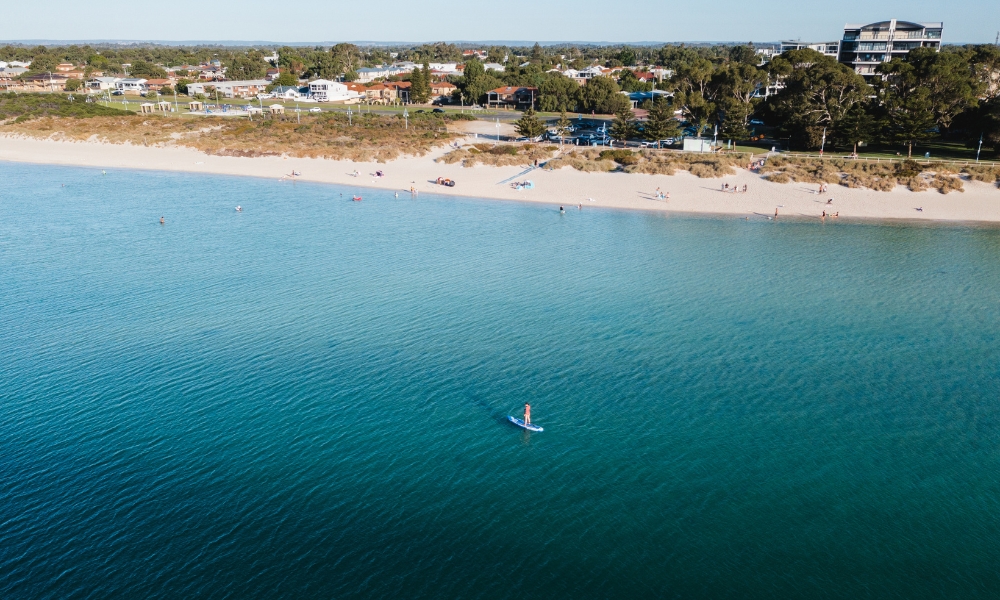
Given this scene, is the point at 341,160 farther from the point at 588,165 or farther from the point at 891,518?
the point at 891,518

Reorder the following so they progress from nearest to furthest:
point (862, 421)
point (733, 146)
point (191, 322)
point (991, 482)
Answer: point (991, 482) < point (862, 421) < point (191, 322) < point (733, 146)

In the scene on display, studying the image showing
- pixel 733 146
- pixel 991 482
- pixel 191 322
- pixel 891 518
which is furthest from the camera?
pixel 733 146

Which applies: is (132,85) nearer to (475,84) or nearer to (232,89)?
(232,89)

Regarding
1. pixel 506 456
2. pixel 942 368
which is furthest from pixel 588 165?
pixel 506 456

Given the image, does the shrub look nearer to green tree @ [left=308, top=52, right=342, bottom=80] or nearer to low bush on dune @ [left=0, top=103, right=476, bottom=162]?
low bush on dune @ [left=0, top=103, right=476, bottom=162]

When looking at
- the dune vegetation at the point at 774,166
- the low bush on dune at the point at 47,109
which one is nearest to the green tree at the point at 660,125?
the dune vegetation at the point at 774,166

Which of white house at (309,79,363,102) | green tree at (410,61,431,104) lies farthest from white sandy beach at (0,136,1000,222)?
white house at (309,79,363,102)

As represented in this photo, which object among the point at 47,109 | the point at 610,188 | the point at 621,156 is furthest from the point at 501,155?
the point at 47,109
